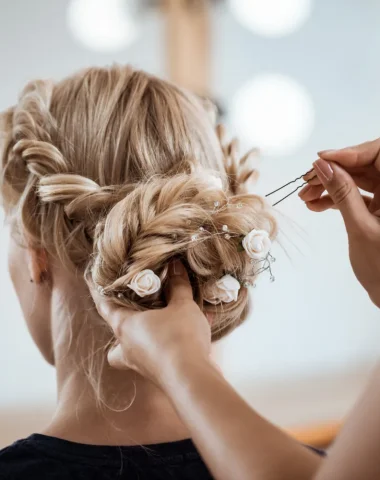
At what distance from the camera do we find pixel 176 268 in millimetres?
935

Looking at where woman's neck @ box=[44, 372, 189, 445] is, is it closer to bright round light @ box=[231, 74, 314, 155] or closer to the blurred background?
the blurred background

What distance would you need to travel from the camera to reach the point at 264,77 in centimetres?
287

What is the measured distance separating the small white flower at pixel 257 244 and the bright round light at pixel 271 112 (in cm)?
187

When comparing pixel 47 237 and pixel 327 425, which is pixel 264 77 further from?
pixel 47 237

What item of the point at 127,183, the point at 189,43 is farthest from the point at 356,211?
the point at 189,43

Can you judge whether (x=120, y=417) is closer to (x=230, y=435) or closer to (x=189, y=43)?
(x=230, y=435)

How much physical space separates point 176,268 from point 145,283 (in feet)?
0.25

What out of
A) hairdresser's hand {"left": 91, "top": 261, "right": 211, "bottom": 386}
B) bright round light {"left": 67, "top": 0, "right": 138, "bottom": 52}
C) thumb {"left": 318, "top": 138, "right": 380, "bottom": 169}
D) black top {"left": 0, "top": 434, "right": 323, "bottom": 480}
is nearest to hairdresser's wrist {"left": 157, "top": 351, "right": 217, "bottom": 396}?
hairdresser's hand {"left": 91, "top": 261, "right": 211, "bottom": 386}

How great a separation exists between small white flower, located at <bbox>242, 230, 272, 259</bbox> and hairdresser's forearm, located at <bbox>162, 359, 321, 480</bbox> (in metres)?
0.24

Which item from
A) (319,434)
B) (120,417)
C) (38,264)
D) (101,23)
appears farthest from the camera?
(319,434)

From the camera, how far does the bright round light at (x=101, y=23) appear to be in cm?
254

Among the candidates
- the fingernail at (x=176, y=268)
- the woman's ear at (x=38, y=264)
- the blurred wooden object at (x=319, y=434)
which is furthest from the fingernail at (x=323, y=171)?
the blurred wooden object at (x=319, y=434)

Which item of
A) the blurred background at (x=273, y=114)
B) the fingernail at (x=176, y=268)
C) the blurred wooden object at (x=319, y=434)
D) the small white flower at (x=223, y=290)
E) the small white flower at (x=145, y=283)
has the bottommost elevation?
the blurred wooden object at (x=319, y=434)

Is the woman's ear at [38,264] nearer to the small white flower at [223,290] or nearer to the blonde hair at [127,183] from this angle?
the blonde hair at [127,183]
